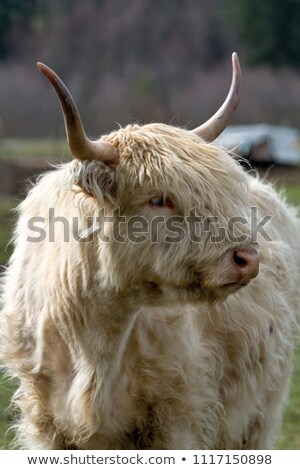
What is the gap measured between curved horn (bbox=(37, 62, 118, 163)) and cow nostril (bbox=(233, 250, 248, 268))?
64cm

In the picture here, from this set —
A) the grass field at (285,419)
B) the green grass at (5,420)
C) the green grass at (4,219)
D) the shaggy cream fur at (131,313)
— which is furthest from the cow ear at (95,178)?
the green grass at (4,219)

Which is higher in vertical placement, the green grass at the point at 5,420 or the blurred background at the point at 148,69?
the blurred background at the point at 148,69

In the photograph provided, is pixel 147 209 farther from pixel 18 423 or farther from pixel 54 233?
pixel 18 423

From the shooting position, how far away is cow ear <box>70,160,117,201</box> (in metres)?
3.93

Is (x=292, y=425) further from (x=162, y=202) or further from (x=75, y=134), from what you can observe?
(x=75, y=134)

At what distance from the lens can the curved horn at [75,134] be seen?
12.0 ft

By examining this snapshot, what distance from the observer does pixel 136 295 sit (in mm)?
4078

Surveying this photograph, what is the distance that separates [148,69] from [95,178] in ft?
97.2

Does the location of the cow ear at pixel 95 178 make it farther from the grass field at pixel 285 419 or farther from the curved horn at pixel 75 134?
the grass field at pixel 285 419

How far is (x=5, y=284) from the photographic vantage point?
478cm

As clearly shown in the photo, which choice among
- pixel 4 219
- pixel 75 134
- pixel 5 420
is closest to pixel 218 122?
pixel 75 134

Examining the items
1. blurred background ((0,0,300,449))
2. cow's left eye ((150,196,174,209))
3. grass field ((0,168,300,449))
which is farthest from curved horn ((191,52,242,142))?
blurred background ((0,0,300,449))

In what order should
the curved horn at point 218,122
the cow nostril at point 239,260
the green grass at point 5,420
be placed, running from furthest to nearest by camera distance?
1. the green grass at point 5,420
2. the curved horn at point 218,122
3. the cow nostril at point 239,260

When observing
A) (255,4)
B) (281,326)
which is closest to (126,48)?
(255,4)
